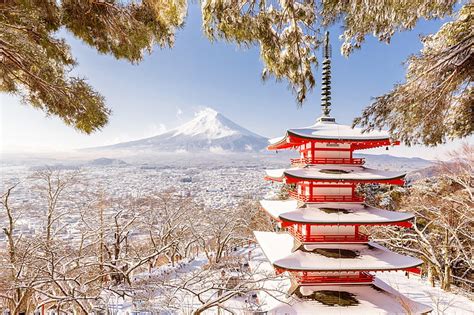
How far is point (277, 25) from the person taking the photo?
129 inches

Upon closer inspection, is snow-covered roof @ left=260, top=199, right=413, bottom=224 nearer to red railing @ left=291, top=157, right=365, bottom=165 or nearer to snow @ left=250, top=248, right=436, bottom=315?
red railing @ left=291, top=157, right=365, bottom=165

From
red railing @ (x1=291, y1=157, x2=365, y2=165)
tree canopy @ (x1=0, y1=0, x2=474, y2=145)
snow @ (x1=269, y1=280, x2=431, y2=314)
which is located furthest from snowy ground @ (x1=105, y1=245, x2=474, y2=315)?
tree canopy @ (x1=0, y1=0, x2=474, y2=145)

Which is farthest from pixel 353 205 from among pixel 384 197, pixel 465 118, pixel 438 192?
pixel 384 197

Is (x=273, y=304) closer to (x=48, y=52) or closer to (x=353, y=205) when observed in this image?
(x=353, y=205)

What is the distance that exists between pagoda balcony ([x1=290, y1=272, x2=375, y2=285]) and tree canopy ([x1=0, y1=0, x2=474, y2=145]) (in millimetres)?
4288

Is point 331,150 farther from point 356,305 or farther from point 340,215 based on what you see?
point 356,305

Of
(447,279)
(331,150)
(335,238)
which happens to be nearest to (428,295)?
(447,279)

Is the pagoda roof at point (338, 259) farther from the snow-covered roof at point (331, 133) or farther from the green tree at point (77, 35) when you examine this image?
the green tree at point (77, 35)

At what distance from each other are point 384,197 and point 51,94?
73.6 feet

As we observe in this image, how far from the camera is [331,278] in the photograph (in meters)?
6.48

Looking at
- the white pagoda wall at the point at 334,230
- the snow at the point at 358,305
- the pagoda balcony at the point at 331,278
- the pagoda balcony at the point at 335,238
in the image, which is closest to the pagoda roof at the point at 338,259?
the pagoda balcony at the point at 335,238

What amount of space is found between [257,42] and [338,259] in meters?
5.47

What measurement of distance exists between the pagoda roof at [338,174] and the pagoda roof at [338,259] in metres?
1.78

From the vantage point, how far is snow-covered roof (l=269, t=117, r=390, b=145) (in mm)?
6574
